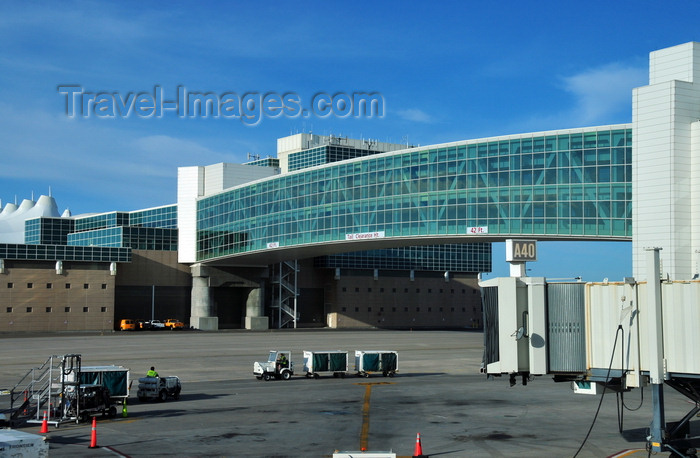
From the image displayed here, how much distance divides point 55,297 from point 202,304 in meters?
22.2

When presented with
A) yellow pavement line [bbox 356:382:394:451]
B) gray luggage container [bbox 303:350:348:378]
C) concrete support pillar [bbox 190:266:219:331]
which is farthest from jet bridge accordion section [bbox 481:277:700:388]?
concrete support pillar [bbox 190:266:219:331]

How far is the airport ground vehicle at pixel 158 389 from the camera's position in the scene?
43.6m

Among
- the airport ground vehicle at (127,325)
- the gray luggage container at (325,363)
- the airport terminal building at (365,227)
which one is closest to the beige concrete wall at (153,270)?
the airport terminal building at (365,227)

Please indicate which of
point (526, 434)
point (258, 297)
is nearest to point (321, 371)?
point (526, 434)

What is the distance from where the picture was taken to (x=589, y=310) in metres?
21.2

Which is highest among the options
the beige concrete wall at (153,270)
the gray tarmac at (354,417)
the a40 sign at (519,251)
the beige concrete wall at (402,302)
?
the beige concrete wall at (153,270)

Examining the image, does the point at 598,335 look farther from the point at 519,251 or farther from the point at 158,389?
the point at 158,389

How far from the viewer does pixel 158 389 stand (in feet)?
143

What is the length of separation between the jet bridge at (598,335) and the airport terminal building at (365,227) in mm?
2572

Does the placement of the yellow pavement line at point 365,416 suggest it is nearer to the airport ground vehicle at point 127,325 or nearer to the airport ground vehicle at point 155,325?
the airport ground vehicle at point 127,325

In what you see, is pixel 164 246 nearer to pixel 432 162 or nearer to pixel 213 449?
pixel 432 162

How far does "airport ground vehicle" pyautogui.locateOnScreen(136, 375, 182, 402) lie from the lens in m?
43.6

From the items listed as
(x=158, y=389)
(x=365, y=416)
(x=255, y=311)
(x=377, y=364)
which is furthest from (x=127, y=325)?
(x=365, y=416)

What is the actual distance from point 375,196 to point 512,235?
61.1 ft
